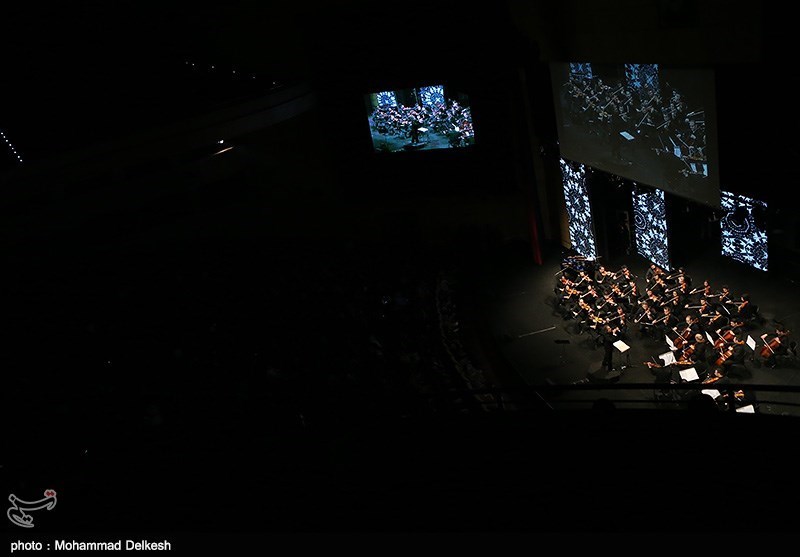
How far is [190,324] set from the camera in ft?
37.5

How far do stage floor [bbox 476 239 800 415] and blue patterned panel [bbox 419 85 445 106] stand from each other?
397cm

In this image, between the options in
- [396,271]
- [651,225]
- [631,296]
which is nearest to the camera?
[631,296]

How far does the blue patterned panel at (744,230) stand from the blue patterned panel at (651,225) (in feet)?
3.72

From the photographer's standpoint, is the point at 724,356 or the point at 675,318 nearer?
the point at 724,356

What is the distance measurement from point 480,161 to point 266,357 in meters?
7.80

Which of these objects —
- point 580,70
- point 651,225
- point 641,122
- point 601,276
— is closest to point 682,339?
point 601,276

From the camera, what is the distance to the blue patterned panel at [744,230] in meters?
12.2

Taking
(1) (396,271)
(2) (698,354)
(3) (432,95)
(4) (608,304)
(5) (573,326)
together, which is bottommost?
(5) (573,326)

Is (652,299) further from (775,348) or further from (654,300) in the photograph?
(775,348)

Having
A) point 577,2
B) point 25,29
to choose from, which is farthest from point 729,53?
point 25,29

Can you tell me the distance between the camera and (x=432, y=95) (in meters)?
15.4

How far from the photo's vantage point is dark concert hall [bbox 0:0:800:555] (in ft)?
21.1

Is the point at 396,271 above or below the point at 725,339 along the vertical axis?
above

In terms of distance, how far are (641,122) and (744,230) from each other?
2903 millimetres
